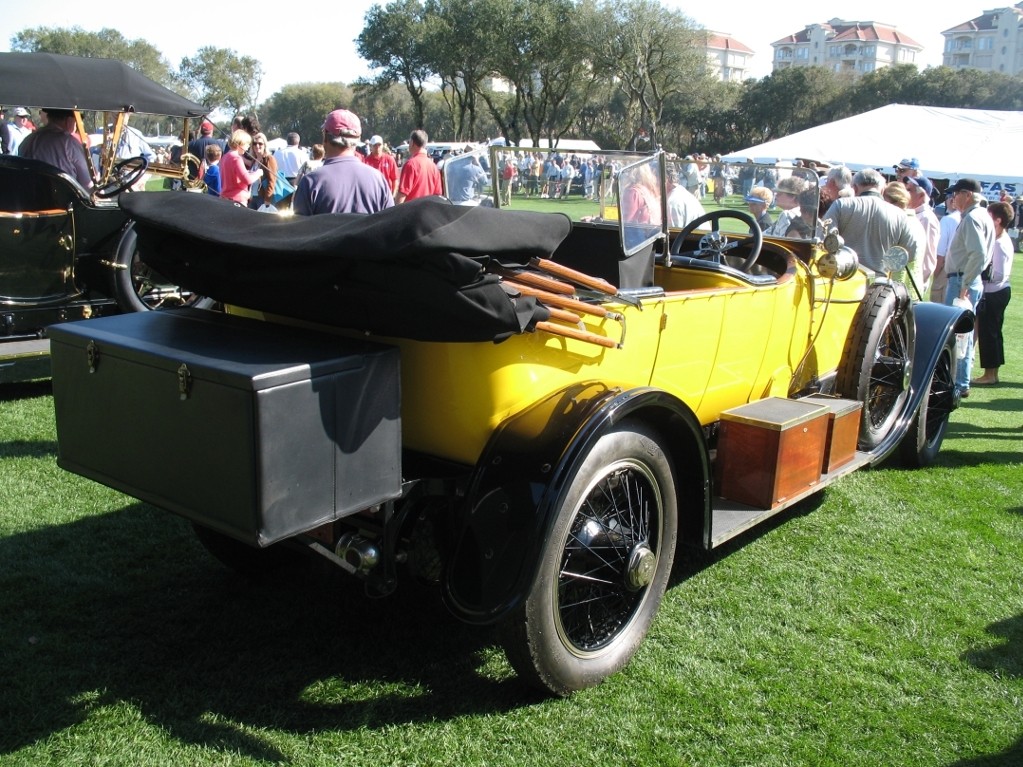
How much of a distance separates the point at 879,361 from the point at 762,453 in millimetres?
1794

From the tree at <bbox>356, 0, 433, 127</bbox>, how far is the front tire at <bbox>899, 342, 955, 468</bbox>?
4838 centimetres

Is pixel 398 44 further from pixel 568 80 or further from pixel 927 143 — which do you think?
pixel 927 143

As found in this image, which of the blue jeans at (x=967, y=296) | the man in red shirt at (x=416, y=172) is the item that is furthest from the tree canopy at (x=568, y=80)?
the blue jeans at (x=967, y=296)

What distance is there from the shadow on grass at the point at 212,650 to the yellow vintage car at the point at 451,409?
0.93 ft

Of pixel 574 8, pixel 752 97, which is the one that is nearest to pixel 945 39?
pixel 752 97

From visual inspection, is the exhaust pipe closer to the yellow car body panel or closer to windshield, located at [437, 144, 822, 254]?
the yellow car body panel

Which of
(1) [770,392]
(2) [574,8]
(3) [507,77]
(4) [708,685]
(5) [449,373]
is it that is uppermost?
(2) [574,8]

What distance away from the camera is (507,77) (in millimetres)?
48781

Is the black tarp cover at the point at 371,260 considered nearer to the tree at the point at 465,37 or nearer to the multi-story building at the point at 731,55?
the tree at the point at 465,37

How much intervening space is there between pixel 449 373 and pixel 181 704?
1336 mm

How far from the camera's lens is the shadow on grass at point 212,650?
2719 mm

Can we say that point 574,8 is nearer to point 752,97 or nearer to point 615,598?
point 752,97

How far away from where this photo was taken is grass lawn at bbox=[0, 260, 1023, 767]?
8.68 feet

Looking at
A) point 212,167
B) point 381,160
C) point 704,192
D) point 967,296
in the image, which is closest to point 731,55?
point 381,160
